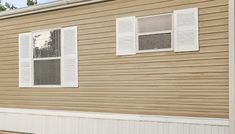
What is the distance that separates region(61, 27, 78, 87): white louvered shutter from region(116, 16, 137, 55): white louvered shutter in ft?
3.79

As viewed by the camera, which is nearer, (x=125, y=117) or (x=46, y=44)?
(x=125, y=117)

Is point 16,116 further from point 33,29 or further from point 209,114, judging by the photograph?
point 209,114

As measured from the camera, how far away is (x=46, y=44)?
9.72 meters

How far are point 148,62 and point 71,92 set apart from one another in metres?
2.06

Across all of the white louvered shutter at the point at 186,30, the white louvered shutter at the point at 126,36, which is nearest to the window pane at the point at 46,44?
the white louvered shutter at the point at 126,36

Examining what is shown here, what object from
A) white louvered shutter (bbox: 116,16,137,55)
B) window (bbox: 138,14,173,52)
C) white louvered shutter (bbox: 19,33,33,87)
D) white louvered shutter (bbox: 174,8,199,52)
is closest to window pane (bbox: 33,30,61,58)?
white louvered shutter (bbox: 19,33,33,87)

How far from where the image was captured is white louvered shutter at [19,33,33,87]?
10031 mm

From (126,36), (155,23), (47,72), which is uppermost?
(155,23)

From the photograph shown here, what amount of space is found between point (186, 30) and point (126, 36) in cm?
129

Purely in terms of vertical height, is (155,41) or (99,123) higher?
(155,41)

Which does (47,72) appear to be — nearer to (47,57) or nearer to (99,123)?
(47,57)

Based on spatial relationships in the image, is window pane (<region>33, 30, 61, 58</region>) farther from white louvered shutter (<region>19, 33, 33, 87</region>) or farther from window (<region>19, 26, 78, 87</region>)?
white louvered shutter (<region>19, 33, 33, 87</region>)

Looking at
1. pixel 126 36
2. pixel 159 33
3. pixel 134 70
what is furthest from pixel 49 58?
pixel 159 33

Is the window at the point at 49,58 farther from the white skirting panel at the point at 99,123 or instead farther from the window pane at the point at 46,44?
the white skirting panel at the point at 99,123
